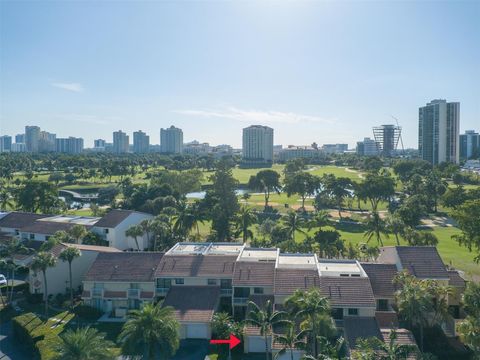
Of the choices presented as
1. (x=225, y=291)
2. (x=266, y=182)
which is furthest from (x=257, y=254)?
(x=266, y=182)

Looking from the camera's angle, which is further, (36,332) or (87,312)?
(87,312)

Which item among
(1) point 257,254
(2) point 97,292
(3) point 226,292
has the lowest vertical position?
(2) point 97,292

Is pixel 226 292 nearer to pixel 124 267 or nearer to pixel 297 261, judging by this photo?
pixel 297 261

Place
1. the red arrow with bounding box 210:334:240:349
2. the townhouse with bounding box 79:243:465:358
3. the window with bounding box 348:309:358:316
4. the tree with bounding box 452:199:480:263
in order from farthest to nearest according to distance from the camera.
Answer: the tree with bounding box 452:199:480:263, the townhouse with bounding box 79:243:465:358, the window with bounding box 348:309:358:316, the red arrow with bounding box 210:334:240:349

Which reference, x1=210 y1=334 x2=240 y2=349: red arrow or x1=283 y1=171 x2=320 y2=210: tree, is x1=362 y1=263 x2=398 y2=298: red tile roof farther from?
x1=283 y1=171 x2=320 y2=210: tree

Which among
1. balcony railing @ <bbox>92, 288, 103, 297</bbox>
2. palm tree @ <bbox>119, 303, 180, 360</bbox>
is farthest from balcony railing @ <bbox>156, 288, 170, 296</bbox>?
palm tree @ <bbox>119, 303, 180, 360</bbox>

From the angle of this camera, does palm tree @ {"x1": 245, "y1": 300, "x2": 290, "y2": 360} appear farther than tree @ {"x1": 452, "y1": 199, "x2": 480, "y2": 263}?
No

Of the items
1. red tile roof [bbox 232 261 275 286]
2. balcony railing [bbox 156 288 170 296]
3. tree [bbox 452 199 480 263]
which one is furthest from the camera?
tree [bbox 452 199 480 263]
